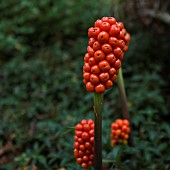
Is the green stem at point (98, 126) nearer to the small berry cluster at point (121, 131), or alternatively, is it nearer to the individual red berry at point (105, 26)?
the individual red berry at point (105, 26)

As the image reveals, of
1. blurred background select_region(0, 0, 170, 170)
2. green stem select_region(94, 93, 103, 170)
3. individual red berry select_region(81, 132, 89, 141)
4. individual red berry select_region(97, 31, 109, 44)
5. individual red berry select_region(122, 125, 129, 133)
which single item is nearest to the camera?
individual red berry select_region(97, 31, 109, 44)

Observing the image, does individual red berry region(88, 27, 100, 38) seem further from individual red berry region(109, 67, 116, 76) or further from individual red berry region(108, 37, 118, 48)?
individual red berry region(109, 67, 116, 76)

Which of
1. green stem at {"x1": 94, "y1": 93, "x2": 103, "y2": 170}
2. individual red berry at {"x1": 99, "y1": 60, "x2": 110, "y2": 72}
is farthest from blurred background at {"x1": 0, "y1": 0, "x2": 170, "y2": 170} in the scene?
individual red berry at {"x1": 99, "y1": 60, "x2": 110, "y2": 72}

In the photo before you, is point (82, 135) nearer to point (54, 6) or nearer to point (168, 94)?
point (168, 94)

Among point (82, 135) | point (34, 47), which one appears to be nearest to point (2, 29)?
point (34, 47)

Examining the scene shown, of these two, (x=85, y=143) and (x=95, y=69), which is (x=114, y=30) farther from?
(x=85, y=143)

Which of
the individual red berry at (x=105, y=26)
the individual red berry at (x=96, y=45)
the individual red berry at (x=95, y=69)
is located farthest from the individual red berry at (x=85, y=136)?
the individual red berry at (x=105, y=26)

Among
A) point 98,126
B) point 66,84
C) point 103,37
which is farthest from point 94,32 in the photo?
point 66,84
